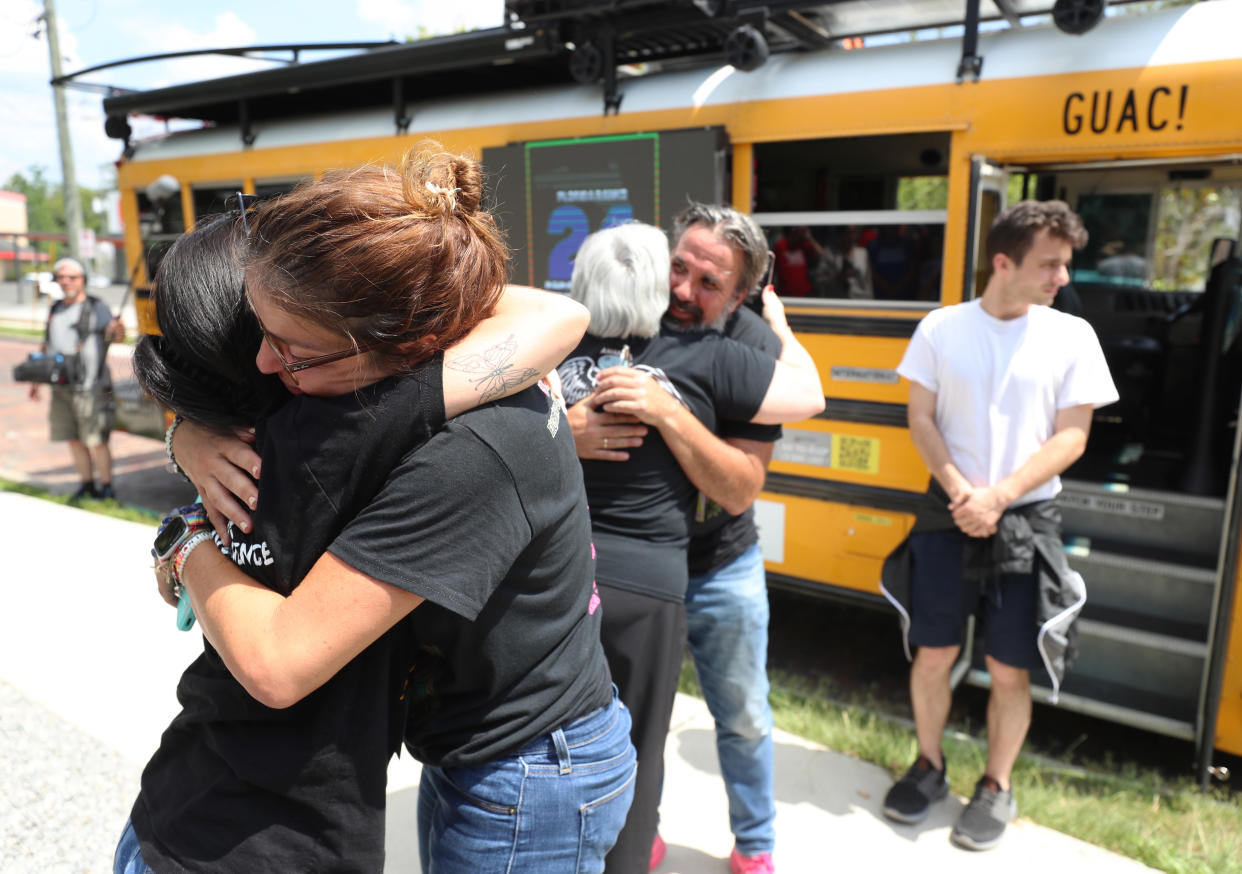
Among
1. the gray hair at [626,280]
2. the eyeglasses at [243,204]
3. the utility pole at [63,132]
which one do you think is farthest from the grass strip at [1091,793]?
the utility pole at [63,132]

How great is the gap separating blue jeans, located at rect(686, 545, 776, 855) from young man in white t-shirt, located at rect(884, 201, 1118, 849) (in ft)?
2.31

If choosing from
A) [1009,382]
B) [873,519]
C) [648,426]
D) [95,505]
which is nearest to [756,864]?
[648,426]

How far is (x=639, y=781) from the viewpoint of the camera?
175cm

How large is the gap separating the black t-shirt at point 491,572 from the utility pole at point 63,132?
17.5m

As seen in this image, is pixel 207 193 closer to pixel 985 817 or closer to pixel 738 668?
pixel 738 668

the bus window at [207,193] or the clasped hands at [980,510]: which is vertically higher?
the bus window at [207,193]

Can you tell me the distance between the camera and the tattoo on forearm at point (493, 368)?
1076mm

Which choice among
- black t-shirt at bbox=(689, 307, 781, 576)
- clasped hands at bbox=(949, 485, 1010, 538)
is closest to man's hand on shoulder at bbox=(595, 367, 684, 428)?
black t-shirt at bbox=(689, 307, 781, 576)

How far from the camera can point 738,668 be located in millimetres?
2207

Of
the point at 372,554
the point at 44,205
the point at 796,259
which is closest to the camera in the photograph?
the point at 372,554

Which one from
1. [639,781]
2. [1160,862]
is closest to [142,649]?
[639,781]

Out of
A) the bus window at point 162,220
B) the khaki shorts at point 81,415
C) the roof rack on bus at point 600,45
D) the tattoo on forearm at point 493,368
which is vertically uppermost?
the roof rack on bus at point 600,45

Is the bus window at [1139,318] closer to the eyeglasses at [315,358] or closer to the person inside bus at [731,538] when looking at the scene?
the person inside bus at [731,538]

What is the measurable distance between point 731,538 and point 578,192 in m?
2.36
